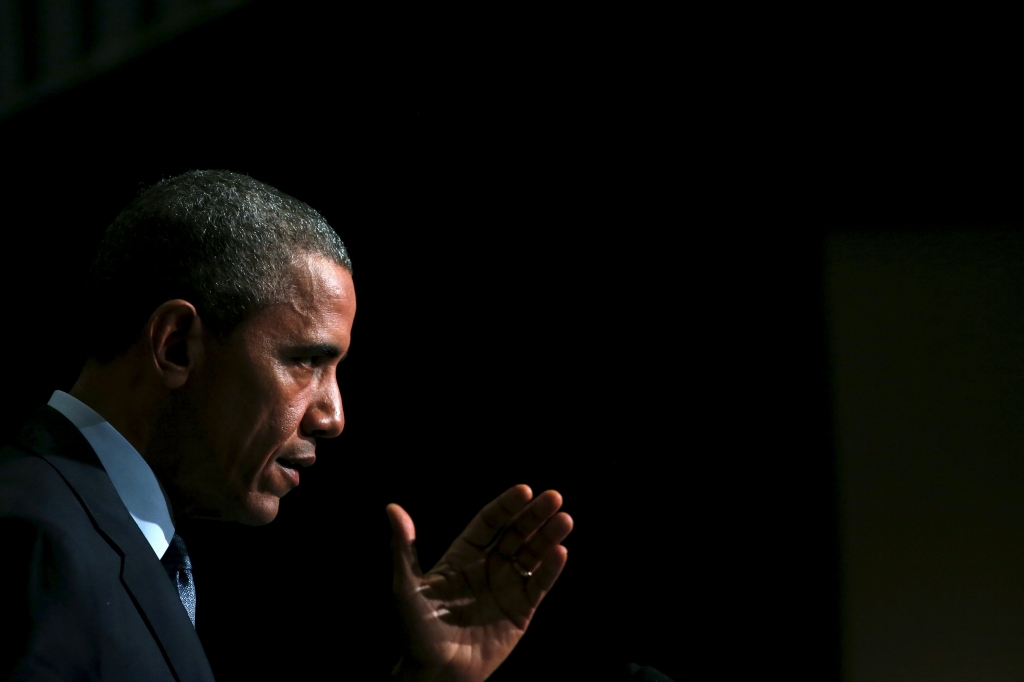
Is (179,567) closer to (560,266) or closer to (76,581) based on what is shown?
(76,581)

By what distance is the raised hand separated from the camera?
4.45 feet

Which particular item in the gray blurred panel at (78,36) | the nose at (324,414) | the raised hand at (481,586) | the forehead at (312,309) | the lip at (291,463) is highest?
the gray blurred panel at (78,36)

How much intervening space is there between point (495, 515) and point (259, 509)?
0.37m

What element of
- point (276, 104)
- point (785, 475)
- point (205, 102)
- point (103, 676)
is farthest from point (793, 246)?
point (103, 676)

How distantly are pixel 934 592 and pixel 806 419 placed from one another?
1.31ft

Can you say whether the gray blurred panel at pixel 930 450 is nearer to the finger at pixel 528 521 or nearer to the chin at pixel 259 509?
the finger at pixel 528 521

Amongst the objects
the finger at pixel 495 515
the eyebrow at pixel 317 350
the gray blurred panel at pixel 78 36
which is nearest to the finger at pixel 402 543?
the finger at pixel 495 515

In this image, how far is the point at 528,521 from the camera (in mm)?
1391

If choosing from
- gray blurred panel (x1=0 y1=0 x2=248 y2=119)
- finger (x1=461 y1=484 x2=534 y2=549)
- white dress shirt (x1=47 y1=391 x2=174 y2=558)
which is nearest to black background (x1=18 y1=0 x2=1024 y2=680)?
gray blurred panel (x1=0 y1=0 x2=248 y2=119)

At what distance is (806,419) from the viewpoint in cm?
159

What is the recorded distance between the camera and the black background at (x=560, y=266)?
1586mm

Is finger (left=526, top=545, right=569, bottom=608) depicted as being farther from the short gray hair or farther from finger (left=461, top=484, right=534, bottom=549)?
the short gray hair

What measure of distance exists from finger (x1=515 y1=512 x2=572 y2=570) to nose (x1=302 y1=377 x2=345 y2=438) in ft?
1.23

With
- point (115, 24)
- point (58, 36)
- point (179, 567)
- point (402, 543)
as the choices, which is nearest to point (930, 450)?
point (402, 543)
